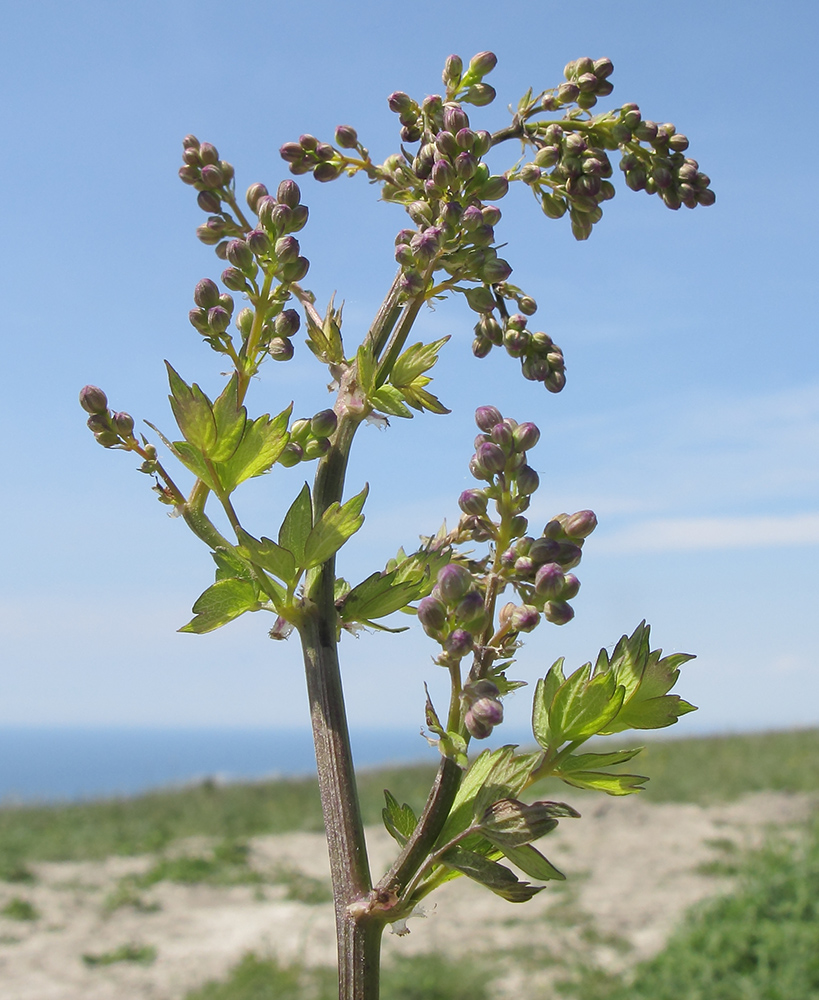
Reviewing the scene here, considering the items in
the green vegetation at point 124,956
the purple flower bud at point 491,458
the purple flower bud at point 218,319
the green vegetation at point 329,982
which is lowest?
the green vegetation at point 124,956

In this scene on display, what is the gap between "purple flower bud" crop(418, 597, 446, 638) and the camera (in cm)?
88

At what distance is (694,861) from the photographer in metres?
15.5

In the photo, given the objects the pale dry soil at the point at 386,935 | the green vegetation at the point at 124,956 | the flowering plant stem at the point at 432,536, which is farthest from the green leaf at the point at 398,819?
the green vegetation at the point at 124,956

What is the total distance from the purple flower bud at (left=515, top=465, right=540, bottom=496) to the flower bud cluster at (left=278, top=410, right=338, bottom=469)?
0.22 metres

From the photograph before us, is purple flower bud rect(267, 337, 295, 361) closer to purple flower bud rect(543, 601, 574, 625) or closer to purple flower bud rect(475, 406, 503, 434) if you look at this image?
purple flower bud rect(475, 406, 503, 434)

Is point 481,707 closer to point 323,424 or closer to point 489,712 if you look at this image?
point 489,712

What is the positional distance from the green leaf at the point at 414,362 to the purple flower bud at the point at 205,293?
0.82 ft

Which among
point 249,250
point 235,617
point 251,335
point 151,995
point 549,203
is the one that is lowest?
point 151,995

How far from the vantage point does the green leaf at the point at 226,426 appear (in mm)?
1004

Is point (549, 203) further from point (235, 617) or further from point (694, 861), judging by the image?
point (694, 861)

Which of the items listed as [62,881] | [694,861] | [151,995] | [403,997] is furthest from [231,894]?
[694,861]

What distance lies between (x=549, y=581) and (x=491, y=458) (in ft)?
0.51

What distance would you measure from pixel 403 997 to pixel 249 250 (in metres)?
11.3

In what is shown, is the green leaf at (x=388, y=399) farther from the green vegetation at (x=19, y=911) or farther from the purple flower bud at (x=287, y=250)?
the green vegetation at (x=19, y=911)
